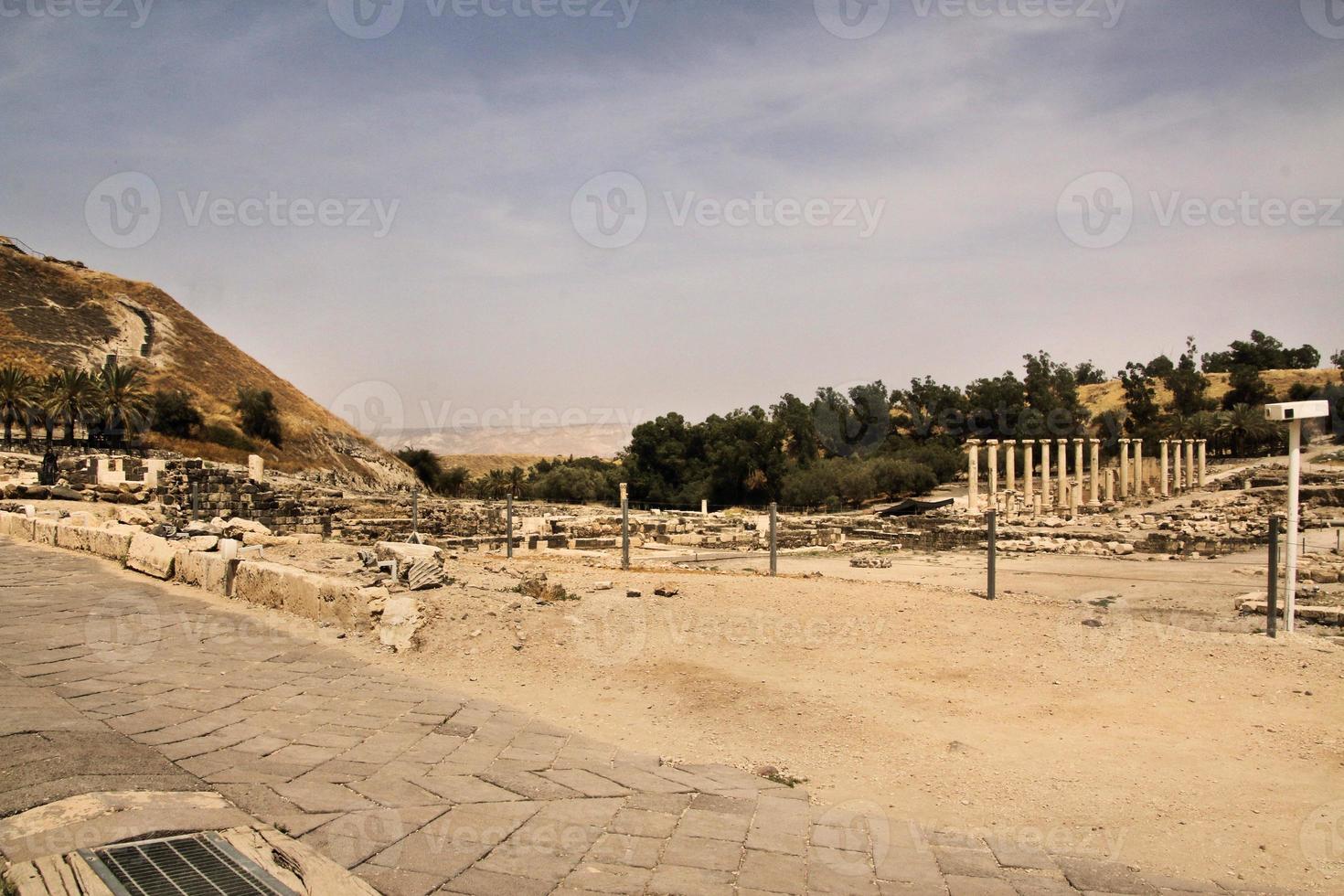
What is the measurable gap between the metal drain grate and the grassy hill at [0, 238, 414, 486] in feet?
160

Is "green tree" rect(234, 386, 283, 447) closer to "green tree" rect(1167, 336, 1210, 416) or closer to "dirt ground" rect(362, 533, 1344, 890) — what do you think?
"dirt ground" rect(362, 533, 1344, 890)

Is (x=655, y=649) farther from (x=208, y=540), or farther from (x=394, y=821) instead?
(x=208, y=540)

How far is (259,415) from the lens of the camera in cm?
5325

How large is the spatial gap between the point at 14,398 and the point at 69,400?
1.81 m

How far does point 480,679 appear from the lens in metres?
6.43

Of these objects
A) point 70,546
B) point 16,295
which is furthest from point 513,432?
point 70,546

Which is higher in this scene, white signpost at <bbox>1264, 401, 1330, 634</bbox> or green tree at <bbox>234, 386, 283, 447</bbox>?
green tree at <bbox>234, 386, 283, 447</bbox>

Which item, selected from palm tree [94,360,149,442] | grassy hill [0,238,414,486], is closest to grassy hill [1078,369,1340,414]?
grassy hill [0,238,414,486]

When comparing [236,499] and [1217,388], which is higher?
[1217,388]

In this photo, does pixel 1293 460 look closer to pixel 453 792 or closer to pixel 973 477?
pixel 453 792

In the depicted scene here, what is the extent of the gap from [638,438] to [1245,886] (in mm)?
46837

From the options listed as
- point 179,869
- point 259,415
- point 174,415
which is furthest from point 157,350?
point 179,869

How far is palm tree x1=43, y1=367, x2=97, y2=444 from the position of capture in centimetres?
3450

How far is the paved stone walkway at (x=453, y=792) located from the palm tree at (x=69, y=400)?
117 feet
